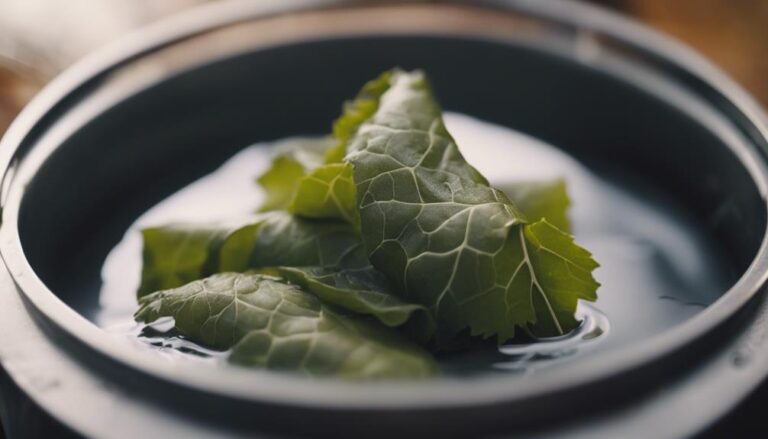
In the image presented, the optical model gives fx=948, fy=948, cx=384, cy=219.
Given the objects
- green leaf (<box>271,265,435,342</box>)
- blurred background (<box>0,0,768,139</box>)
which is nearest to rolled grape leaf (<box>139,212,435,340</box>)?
green leaf (<box>271,265,435,342</box>)

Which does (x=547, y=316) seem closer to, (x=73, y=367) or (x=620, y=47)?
(x=73, y=367)

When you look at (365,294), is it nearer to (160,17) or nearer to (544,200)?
(544,200)

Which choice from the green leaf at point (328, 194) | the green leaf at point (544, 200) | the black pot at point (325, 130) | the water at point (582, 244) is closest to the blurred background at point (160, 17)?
the black pot at point (325, 130)

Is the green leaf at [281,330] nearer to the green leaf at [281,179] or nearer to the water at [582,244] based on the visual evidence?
the water at [582,244]

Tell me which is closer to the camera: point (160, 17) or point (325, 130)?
point (325, 130)

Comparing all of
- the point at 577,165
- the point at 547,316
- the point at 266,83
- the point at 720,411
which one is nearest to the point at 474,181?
the point at 547,316

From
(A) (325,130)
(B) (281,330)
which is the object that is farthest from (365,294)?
(A) (325,130)
